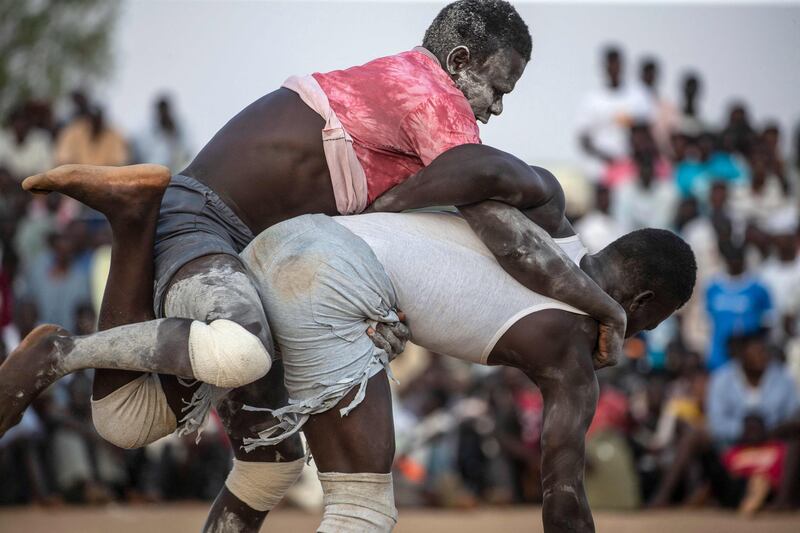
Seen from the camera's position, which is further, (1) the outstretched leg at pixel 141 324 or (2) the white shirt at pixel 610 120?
(2) the white shirt at pixel 610 120

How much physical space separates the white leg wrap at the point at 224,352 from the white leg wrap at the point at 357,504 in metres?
0.50

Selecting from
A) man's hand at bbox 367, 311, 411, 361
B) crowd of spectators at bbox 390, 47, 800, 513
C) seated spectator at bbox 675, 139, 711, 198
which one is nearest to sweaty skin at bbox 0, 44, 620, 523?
man's hand at bbox 367, 311, 411, 361

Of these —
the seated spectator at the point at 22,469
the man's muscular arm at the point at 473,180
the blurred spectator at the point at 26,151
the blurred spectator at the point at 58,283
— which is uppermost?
the man's muscular arm at the point at 473,180

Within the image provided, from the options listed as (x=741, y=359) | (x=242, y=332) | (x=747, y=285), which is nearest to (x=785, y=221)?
(x=747, y=285)

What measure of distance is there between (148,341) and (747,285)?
23.4 feet

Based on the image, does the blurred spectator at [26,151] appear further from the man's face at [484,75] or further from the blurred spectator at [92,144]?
the man's face at [484,75]

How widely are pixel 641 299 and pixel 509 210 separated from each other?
0.65m

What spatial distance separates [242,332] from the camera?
4.00m

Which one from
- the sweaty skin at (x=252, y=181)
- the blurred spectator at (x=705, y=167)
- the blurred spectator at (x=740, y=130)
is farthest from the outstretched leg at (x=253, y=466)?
the blurred spectator at (x=740, y=130)

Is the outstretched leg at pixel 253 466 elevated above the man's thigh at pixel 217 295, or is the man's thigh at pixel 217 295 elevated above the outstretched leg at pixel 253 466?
the man's thigh at pixel 217 295

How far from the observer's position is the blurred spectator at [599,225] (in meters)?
10.7

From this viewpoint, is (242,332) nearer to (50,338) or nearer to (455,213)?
(50,338)

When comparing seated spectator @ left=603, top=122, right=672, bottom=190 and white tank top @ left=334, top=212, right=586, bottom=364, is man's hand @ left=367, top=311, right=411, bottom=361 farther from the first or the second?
seated spectator @ left=603, top=122, right=672, bottom=190

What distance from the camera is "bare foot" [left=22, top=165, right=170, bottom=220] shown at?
423 centimetres
